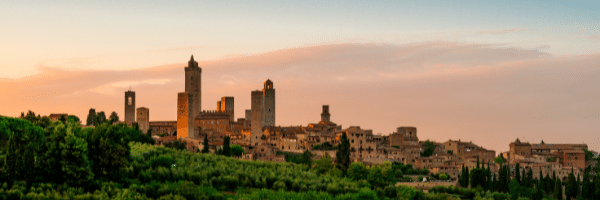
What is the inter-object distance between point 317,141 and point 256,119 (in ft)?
27.1

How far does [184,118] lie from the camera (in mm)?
87188

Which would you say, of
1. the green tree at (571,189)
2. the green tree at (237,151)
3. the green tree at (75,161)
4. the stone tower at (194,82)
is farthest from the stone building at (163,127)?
the green tree at (75,161)

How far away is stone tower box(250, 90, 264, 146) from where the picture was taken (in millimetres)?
83125

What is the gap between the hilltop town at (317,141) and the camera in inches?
2963

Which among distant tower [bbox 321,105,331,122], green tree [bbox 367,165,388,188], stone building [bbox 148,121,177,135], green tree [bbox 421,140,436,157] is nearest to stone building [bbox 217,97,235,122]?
stone building [bbox 148,121,177,135]

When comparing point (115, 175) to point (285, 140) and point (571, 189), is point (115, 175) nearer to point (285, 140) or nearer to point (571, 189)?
point (571, 189)

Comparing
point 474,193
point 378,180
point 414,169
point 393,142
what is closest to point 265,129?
point 393,142

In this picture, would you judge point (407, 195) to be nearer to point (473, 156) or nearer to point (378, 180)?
point (378, 180)

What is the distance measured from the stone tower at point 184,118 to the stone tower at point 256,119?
7.94m

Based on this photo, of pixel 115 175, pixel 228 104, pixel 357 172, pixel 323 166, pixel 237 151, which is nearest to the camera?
pixel 115 175

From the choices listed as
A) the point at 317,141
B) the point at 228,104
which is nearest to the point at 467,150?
the point at 317,141

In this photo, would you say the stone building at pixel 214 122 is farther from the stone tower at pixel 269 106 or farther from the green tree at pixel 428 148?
the green tree at pixel 428 148

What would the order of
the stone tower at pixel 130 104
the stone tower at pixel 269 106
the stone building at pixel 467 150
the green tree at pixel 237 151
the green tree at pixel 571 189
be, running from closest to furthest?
1. the green tree at pixel 571 189
2. the green tree at pixel 237 151
3. the stone building at pixel 467 150
4. the stone tower at pixel 269 106
5. the stone tower at pixel 130 104

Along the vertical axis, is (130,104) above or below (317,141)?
above
